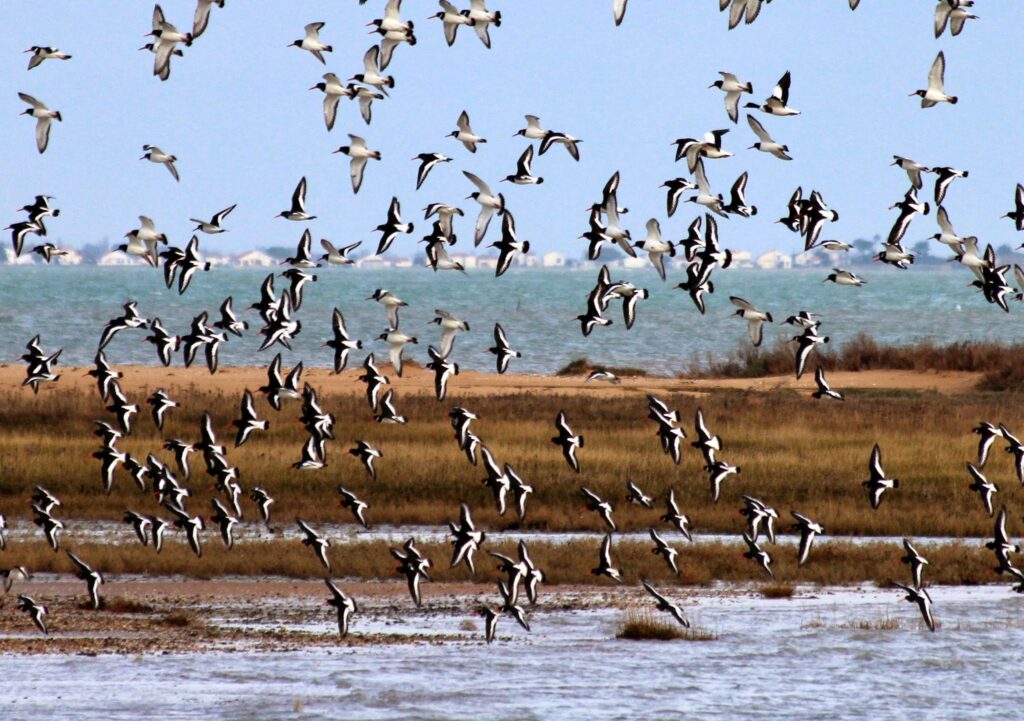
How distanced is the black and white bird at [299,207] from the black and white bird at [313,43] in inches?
75.5

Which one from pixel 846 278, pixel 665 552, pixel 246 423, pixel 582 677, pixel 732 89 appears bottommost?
pixel 582 677

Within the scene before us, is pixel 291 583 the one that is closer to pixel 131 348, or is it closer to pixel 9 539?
pixel 9 539

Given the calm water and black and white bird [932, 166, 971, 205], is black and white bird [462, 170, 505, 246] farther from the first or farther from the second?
the calm water

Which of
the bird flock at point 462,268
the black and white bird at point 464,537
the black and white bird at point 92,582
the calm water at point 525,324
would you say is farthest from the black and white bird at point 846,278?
the calm water at point 525,324

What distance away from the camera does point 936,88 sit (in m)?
24.2

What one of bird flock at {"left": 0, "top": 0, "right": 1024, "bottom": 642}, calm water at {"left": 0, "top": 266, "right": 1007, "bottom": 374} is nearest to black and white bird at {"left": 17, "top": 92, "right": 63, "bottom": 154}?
bird flock at {"left": 0, "top": 0, "right": 1024, "bottom": 642}

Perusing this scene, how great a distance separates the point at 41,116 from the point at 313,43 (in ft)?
13.8

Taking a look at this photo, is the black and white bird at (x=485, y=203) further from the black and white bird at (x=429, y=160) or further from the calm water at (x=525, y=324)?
the calm water at (x=525, y=324)

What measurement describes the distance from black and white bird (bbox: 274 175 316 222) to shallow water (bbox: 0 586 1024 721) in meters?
5.88

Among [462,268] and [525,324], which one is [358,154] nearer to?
[462,268]

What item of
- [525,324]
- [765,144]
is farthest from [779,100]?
[525,324]

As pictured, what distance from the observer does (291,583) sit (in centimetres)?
2634

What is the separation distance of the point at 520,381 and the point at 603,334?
65.3m

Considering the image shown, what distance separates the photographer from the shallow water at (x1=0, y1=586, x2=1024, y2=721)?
19.9 meters
